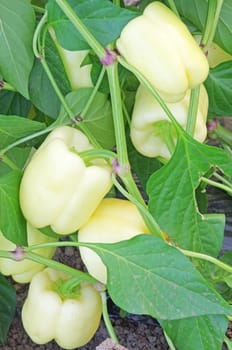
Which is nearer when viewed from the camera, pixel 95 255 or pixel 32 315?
pixel 95 255

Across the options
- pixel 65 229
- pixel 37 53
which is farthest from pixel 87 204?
pixel 37 53

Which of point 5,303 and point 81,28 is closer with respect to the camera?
point 81,28

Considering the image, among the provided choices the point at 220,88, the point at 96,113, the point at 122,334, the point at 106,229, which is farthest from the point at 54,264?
the point at 122,334

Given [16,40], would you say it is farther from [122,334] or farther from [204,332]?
[122,334]

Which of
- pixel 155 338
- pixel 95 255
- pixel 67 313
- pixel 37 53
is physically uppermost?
pixel 37 53

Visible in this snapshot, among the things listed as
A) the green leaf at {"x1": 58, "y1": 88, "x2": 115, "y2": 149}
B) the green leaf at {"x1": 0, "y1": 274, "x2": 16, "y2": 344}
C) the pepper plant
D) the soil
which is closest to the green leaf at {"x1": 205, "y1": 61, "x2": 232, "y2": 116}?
the pepper plant

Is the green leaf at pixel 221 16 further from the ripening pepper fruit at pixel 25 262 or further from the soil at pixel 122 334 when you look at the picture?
the soil at pixel 122 334

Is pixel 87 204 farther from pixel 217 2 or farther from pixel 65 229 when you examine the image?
pixel 217 2
